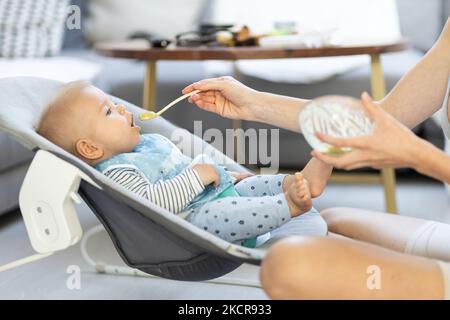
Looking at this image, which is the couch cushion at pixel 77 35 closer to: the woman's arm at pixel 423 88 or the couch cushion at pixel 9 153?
the couch cushion at pixel 9 153

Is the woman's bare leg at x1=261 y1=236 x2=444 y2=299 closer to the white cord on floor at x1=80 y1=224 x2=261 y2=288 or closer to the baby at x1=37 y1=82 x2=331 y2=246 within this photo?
the baby at x1=37 y1=82 x2=331 y2=246

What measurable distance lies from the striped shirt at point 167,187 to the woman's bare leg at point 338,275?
0.29m

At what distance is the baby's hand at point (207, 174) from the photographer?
4.48 ft

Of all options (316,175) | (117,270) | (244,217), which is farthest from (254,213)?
(117,270)

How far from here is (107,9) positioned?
3.10 metres

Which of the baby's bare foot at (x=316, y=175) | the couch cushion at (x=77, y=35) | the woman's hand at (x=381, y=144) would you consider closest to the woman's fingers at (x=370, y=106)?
the woman's hand at (x=381, y=144)

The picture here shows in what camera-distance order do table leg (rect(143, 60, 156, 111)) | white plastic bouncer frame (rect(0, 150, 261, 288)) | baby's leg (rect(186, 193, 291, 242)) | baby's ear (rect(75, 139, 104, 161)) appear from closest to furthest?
white plastic bouncer frame (rect(0, 150, 261, 288)) < baby's leg (rect(186, 193, 291, 242)) < baby's ear (rect(75, 139, 104, 161)) < table leg (rect(143, 60, 156, 111))

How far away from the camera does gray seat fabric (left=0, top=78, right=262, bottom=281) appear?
115 centimetres

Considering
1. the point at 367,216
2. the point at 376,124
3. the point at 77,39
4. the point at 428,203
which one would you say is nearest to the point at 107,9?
the point at 77,39

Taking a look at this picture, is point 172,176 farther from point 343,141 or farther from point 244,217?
point 343,141

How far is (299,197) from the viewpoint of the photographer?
1.26 m

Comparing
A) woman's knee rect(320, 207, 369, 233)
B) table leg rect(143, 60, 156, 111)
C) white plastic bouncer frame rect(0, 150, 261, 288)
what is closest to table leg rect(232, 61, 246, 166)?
table leg rect(143, 60, 156, 111)

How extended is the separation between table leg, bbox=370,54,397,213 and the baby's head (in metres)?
0.95

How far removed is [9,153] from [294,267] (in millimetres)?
1293
